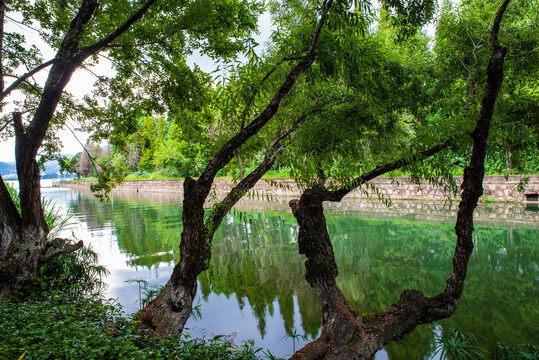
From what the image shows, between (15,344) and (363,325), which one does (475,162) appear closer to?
(363,325)

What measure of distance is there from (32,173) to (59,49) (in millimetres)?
1755

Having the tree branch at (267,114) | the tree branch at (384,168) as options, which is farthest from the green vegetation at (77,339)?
the tree branch at (384,168)

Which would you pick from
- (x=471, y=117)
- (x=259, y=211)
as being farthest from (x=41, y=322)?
(x=259, y=211)

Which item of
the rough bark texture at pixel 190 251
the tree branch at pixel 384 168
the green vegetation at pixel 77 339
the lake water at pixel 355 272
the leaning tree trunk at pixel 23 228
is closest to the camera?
the green vegetation at pixel 77 339

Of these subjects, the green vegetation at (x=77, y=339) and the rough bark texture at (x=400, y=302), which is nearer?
the green vegetation at (x=77, y=339)

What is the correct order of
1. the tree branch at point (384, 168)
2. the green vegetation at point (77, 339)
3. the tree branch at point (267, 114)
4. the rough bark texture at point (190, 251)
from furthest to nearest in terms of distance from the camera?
the rough bark texture at point (190, 251) → the tree branch at point (384, 168) → the tree branch at point (267, 114) → the green vegetation at point (77, 339)

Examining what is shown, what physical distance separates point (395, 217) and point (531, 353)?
9362mm

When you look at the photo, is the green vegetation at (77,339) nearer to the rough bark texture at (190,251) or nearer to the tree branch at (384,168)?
the rough bark texture at (190,251)

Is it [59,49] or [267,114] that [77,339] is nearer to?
[267,114]

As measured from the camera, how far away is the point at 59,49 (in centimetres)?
472

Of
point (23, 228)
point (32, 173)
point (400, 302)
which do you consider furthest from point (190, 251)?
point (32, 173)

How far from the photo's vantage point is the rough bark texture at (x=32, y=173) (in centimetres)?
447

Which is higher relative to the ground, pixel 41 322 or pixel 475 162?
pixel 475 162

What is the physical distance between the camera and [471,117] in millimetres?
3543
